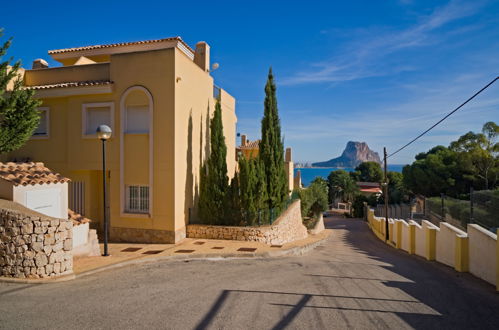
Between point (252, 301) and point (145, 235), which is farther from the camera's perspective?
point (145, 235)

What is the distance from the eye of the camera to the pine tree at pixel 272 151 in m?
15.7

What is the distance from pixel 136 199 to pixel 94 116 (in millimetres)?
3948

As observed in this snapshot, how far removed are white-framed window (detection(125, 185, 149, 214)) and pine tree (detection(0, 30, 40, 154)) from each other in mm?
4079

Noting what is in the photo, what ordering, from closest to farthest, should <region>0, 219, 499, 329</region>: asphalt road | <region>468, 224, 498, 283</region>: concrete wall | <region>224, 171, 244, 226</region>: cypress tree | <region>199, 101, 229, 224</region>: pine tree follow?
<region>0, 219, 499, 329</region>: asphalt road → <region>468, 224, 498, 283</region>: concrete wall → <region>199, 101, 229, 224</region>: pine tree → <region>224, 171, 244, 226</region>: cypress tree

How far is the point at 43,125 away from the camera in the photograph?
44.3 feet

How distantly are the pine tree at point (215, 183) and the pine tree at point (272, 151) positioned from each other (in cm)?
259

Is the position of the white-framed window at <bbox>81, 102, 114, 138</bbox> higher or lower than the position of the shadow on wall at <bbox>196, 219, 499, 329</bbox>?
higher

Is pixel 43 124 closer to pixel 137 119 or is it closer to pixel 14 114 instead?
pixel 14 114

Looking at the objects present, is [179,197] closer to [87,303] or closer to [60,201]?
[60,201]

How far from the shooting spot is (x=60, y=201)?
30.9ft

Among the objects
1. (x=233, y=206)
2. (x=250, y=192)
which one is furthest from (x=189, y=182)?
(x=250, y=192)

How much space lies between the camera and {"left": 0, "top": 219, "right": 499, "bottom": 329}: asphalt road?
4.83 m

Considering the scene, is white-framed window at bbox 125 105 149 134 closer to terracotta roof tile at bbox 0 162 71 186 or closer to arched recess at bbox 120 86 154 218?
arched recess at bbox 120 86 154 218

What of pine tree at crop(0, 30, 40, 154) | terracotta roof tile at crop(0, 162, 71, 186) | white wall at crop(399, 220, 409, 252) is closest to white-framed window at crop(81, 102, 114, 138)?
pine tree at crop(0, 30, 40, 154)
